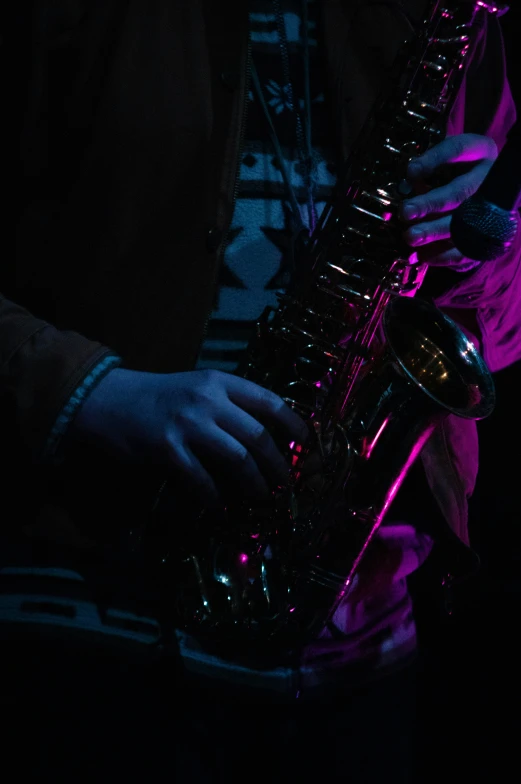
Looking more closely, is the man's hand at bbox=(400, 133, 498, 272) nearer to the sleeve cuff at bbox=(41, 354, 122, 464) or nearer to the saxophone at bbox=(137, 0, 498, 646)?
the saxophone at bbox=(137, 0, 498, 646)

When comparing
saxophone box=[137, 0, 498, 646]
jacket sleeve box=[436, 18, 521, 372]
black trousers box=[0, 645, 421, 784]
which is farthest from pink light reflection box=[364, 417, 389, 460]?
black trousers box=[0, 645, 421, 784]

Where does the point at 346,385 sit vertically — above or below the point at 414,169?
below

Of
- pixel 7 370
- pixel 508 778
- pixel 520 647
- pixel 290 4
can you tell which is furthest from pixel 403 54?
pixel 508 778

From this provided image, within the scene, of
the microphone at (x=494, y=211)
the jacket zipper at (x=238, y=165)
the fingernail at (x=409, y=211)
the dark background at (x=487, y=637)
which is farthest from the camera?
the dark background at (x=487, y=637)

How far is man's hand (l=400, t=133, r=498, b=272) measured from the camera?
147 cm

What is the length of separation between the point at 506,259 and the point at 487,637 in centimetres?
134

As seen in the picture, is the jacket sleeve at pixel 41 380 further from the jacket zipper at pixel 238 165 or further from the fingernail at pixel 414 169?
the fingernail at pixel 414 169

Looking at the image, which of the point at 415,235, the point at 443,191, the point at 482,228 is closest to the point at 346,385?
the point at 415,235

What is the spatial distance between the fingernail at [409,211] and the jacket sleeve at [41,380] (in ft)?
2.36

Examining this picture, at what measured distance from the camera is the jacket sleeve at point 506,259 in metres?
1.79

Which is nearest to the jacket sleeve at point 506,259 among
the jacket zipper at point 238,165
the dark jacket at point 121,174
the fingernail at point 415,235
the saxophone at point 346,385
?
the saxophone at point 346,385

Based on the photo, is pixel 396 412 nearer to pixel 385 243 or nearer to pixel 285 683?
pixel 385 243

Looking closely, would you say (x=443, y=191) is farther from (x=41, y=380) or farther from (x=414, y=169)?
(x=41, y=380)

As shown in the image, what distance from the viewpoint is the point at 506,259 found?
5.76 ft
